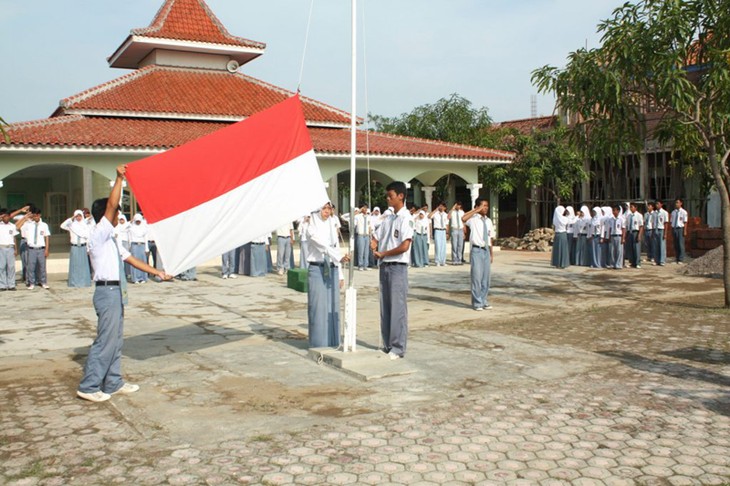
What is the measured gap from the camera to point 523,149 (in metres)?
29.2

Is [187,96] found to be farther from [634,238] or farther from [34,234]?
[634,238]

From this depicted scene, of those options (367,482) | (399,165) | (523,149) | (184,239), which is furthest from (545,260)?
(367,482)

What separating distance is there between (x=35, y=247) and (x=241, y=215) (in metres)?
10.5

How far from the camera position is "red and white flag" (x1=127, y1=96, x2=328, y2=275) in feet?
22.1

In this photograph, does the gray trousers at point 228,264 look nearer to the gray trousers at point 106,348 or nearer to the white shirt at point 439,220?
the white shirt at point 439,220

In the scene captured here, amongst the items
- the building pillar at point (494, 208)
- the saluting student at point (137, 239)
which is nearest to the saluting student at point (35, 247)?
the saluting student at point (137, 239)

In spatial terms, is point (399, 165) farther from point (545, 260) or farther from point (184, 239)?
point (184, 239)

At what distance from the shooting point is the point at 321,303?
8.18 metres

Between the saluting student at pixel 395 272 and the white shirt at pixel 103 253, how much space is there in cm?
266

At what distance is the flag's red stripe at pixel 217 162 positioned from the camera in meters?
6.77

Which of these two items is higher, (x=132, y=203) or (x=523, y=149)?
(x=523, y=149)

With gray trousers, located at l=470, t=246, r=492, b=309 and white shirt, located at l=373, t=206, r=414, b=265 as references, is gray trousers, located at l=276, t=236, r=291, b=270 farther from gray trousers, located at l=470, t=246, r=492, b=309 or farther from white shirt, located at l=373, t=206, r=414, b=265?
white shirt, located at l=373, t=206, r=414, b=265

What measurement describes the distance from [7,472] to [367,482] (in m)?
2.23

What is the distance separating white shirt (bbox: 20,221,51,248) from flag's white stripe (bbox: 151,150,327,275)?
1025 centimetres
